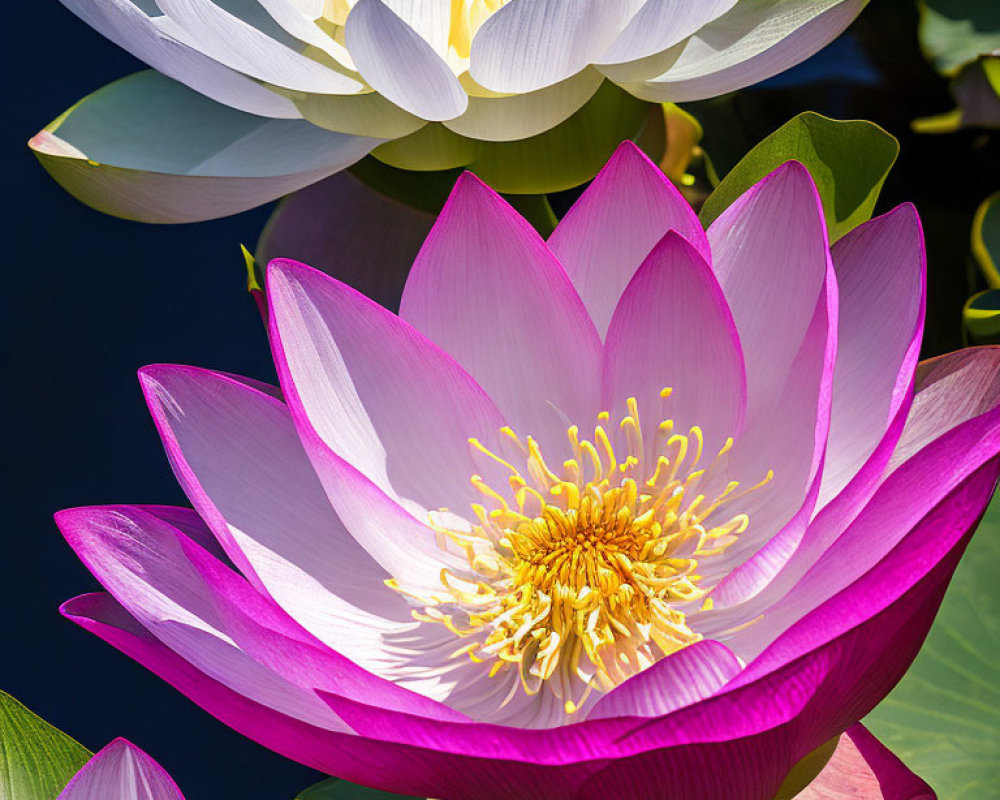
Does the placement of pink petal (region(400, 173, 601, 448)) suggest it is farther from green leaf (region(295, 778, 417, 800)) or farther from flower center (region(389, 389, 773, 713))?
green leaf (region(295, 778, 417, 800))

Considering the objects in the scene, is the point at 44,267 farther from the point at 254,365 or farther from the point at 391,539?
the point at 391,539

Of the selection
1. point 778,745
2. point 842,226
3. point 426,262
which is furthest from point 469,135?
point 778,745

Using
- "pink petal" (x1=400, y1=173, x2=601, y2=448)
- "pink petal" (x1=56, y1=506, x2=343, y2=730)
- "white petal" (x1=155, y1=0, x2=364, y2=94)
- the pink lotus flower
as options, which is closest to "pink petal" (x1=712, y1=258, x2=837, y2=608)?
the pink lotus flower

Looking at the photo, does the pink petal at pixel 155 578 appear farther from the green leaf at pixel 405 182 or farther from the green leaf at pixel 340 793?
the green leaf at pixel 405 182

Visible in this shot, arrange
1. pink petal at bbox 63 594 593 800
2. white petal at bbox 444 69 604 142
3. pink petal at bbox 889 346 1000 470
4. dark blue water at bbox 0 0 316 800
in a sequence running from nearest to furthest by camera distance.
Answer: pink petal at bbox 63 594 593 800, pink petal at bbox 889 346 1000 470, white petal at bbox 444 69 604 142, dark blue water at bbox 0 0 316 800

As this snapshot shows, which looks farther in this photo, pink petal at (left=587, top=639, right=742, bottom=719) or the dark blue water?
the dark blue water

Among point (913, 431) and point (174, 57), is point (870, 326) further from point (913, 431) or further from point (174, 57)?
point (174, 57)

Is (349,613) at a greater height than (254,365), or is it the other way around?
(254,365)
